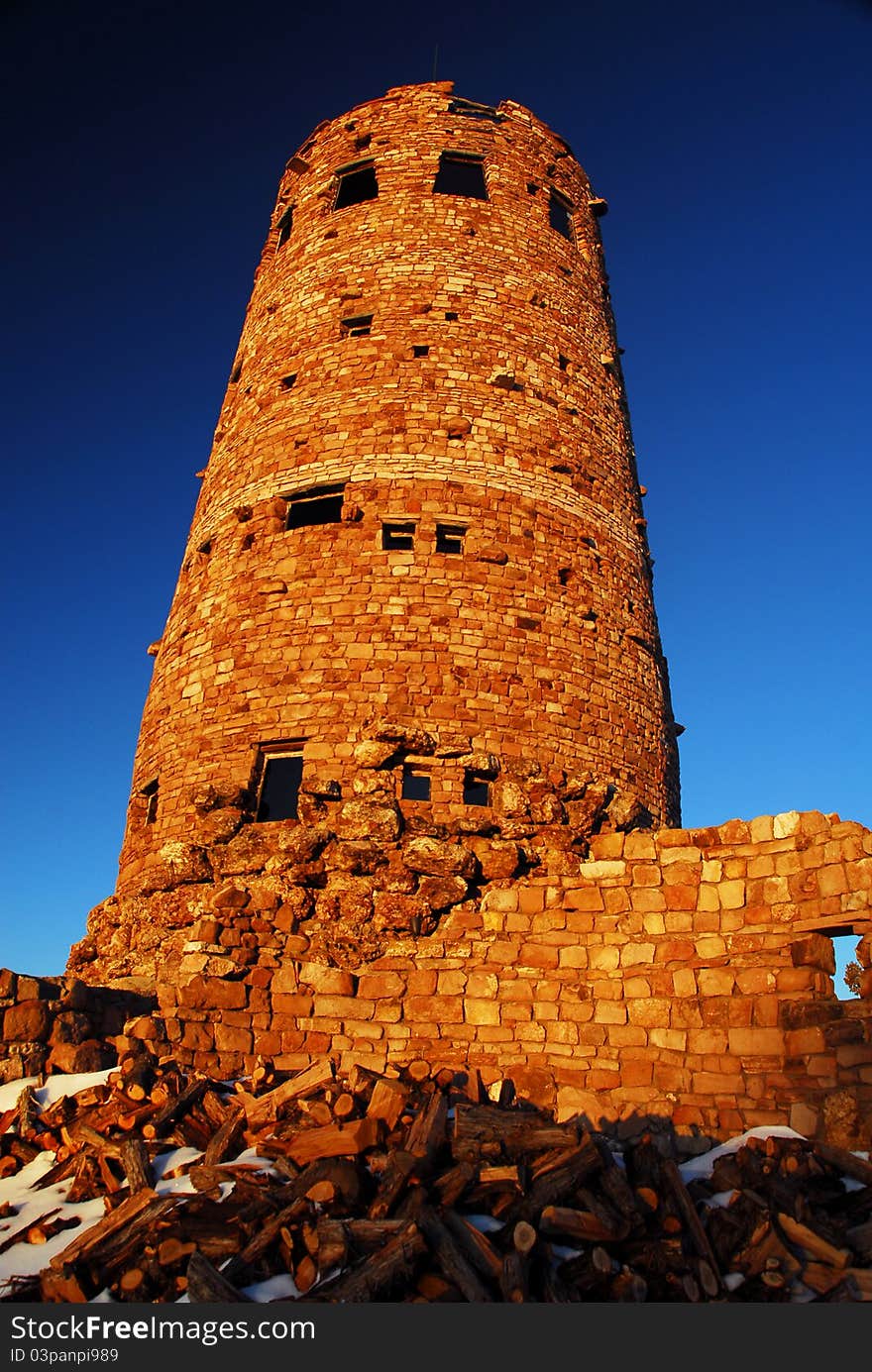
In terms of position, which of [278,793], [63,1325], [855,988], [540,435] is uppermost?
[540,435]

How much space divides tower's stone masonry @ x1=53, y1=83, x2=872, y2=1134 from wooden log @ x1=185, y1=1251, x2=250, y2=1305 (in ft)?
10.0

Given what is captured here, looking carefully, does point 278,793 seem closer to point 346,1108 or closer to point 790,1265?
point 346,1108

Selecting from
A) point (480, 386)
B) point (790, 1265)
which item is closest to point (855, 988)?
point (790, 1265)

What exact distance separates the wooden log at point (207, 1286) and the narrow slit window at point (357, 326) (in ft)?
37.8

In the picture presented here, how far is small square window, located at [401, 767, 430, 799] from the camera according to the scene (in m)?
9.77

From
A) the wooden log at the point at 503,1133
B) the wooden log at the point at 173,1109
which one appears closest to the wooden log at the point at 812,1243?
the wooden log at the point at 503,1133

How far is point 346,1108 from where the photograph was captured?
19.6ft

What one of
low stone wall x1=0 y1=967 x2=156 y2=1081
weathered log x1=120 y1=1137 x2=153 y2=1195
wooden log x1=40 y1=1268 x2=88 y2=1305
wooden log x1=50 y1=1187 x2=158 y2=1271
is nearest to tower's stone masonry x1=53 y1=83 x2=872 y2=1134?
low stone wall x1=0 y1=967 x2=156 y2=1081

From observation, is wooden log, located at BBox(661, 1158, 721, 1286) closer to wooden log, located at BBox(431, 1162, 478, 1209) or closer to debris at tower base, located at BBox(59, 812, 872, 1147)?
wooden log, located at BBox(431, 1162, 478, 1209)

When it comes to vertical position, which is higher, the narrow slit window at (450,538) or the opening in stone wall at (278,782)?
the narrow slit window at (450,538)

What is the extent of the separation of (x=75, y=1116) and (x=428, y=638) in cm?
592

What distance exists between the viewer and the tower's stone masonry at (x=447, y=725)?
24.2 ft

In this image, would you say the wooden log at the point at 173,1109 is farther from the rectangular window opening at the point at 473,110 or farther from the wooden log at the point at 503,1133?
the rectangular window opening at the point at 473,110

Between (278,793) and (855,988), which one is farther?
(278,793)
